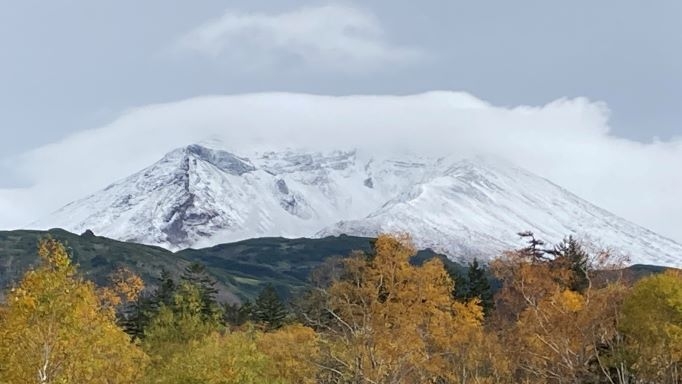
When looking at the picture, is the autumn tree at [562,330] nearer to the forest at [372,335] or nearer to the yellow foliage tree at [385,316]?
the forest at [372,335]

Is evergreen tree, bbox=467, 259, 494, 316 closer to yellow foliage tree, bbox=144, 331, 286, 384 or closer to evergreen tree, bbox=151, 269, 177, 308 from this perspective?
evergreen tree, bbox=151, 269, 177, 308

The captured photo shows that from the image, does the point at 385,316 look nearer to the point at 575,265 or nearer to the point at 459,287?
the point at 575,265

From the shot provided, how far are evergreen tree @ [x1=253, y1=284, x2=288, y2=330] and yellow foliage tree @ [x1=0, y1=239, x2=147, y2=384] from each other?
84.2m

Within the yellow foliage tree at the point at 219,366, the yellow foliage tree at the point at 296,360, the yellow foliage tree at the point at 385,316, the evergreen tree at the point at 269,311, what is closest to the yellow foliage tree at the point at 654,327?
the yellow foliage tree at the point at 385,316

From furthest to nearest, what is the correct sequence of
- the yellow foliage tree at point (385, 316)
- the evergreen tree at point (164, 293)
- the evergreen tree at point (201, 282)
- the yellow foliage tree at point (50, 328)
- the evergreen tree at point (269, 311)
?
the evergreen tree at point (269, 311) → the evergreen tree at point (164, 293) → the evergreen tree at point (201, 282) → the yellow foliage tree at point (385, 316) → the yellow foliage tree at point (50, 328)

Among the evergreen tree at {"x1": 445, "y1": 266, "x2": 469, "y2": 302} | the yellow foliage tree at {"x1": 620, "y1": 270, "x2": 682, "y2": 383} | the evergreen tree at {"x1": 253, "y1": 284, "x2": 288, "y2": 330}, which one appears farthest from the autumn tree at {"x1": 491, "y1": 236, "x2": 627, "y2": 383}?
the evergreen tree at {"x1": 253, "y1": 284, "x2": 288, "y2": 330}

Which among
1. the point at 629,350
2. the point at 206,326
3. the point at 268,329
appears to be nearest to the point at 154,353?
the point at 206,326

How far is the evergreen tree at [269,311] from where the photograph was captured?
416 ft

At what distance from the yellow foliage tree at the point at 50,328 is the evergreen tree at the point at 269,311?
84178 millimetres

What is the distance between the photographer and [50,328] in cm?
3900

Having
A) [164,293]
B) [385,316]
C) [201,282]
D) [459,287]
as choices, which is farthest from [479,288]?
[385,316]

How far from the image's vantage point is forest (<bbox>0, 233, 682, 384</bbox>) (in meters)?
39.4

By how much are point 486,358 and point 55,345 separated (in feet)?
144

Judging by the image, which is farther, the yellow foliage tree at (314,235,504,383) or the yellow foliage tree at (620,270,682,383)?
the yellow foliage tree at (620,270,682,383)
